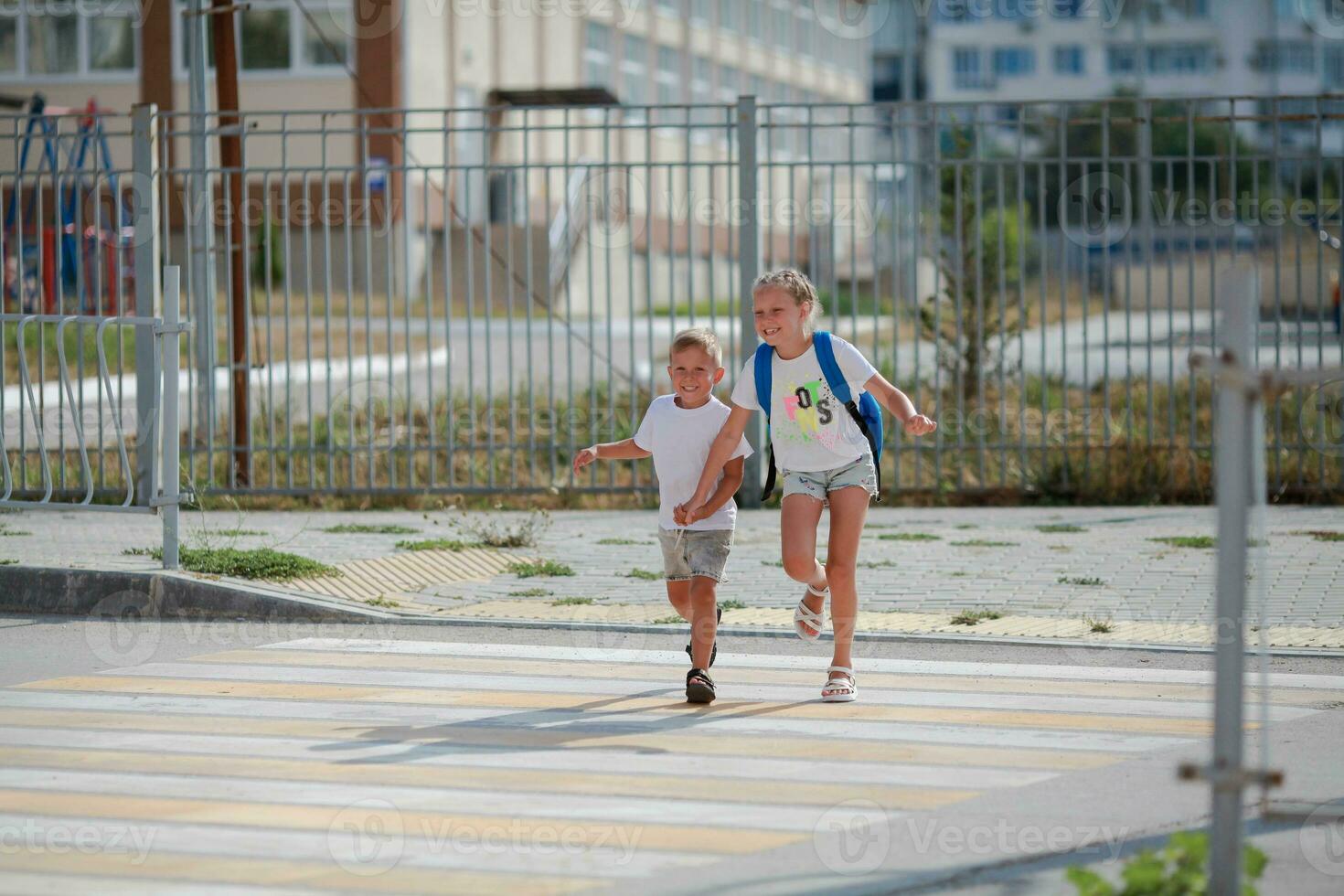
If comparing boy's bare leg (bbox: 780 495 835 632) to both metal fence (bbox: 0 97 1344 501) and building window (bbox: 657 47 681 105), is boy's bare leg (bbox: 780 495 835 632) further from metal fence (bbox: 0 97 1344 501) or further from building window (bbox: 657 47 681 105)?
building window (bbox: 657 47 681 105)

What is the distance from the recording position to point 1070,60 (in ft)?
322

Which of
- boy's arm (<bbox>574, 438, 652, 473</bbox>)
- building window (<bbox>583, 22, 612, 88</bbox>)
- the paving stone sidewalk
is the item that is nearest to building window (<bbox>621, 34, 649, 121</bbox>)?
building window (<bbox>583, 22, 612, 88</bbox>)

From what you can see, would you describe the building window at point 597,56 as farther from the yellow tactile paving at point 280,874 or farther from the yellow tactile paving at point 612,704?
the yellow tactile paving at point 280,874

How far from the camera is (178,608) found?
845cm

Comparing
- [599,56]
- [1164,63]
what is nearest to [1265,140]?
[1164,63]

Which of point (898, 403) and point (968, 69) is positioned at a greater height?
point (968, 69)

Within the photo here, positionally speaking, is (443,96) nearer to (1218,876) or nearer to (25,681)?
(25,681)

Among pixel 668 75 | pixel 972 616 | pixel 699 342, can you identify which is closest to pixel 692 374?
pixel 699 342

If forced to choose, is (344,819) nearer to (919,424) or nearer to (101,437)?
(919,424)

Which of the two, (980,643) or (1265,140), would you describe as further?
(1265,140)

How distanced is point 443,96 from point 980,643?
35177mm

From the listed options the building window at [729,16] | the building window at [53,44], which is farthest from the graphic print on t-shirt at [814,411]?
the building window at [729,16]

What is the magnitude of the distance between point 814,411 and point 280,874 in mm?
2915

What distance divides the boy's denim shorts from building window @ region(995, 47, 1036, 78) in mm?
96094
